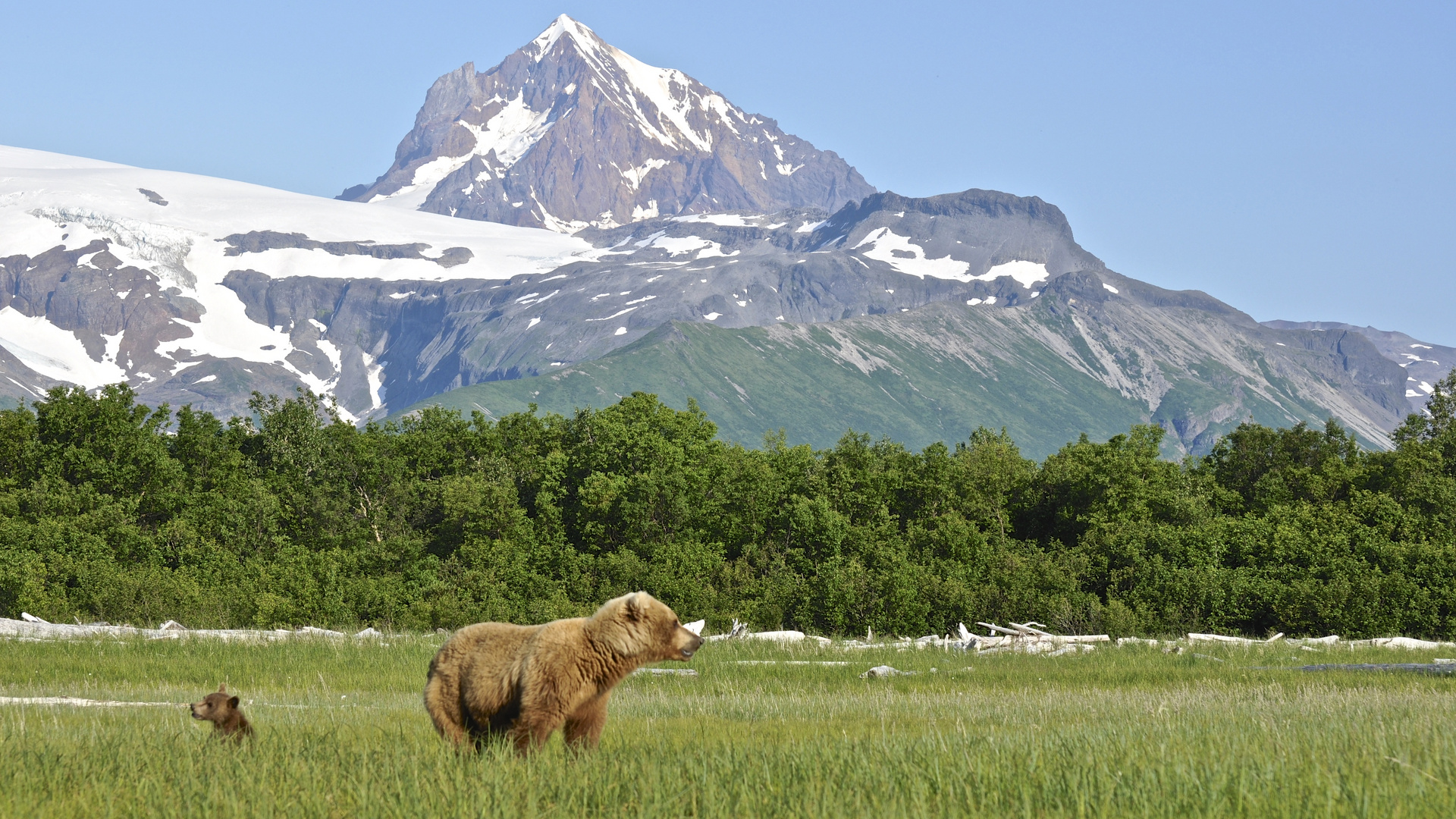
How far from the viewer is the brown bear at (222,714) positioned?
37.2 feet

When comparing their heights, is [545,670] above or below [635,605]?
below

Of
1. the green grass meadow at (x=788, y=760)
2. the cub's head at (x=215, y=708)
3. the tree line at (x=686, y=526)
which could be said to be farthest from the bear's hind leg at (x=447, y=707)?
the tree line at (x=686, y=526)

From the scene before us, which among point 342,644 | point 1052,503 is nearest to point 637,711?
point 342,644

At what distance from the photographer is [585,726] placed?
10.1 meters

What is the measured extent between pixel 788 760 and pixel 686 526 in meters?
43.0

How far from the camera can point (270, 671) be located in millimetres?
24047

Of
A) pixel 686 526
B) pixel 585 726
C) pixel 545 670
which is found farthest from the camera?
Answer: pixel 686 526

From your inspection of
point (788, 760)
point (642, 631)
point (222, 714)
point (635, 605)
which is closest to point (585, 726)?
point (642, 631)

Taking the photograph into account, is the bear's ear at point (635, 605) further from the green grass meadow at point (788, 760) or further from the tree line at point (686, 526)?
the tree line at point (686, 526)

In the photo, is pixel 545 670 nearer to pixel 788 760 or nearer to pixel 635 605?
pixel 635 605

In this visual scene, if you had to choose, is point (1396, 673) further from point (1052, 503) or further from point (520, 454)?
point (520, 454)

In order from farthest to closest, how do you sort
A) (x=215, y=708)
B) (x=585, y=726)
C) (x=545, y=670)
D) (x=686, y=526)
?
(x=686, y=526) → (x=215, y=708) → (x=585, y=726) → (x=545, y=670)

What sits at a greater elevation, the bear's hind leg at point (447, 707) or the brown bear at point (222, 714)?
the bear's hind leg at point (447, 707)

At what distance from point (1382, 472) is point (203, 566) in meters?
54.1
